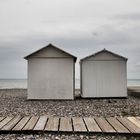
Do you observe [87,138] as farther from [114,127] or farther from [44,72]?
[44,72]

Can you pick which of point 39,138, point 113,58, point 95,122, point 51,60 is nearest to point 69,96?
point 51,60

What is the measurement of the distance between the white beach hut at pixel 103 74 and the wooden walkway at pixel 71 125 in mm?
11903

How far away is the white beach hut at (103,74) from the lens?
20656mm

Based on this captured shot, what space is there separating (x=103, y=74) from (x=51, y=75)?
12.4 feet

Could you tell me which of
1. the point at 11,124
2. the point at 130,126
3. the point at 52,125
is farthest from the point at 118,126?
the point at 11,124

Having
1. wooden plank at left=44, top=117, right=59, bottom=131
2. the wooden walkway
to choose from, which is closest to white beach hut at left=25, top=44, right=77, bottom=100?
the wooden walkway

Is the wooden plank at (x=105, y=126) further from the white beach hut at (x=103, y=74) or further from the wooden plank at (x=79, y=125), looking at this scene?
the white beach hut at (x=103, y=74)

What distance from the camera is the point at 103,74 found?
20.6m

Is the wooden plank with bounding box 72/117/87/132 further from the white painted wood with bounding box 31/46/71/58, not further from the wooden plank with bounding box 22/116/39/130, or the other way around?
the white painted wood with bounding box 31/46/71/58

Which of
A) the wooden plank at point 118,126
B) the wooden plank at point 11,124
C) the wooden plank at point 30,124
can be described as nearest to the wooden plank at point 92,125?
the wooden plank at point 118,126

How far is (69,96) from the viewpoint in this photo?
19.8 meters

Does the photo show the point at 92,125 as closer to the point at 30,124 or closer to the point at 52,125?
the point at 52,125

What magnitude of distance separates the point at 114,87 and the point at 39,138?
14.5 meters

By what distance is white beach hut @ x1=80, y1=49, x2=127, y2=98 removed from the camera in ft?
67.8
